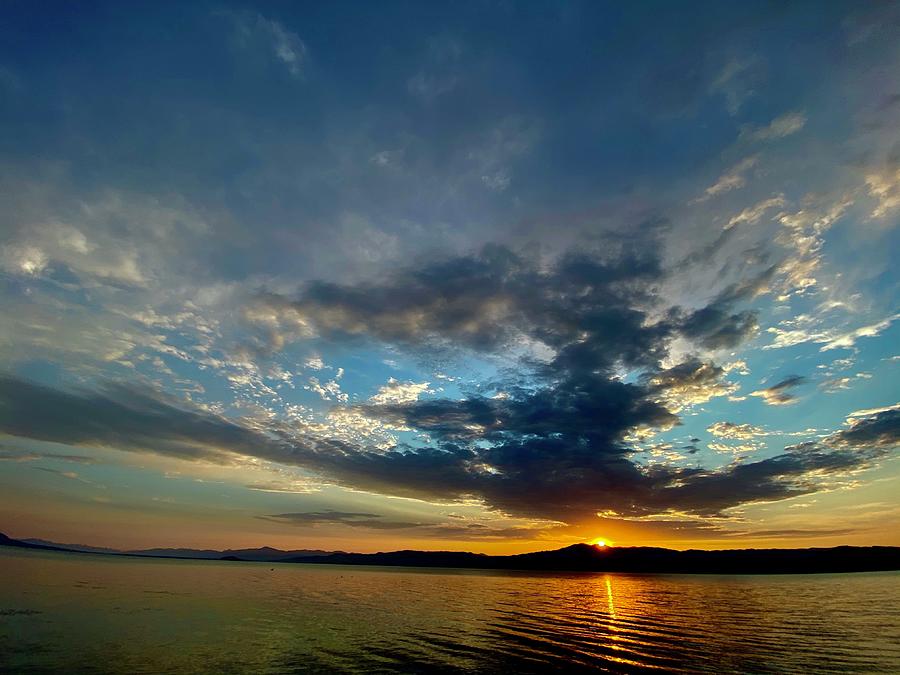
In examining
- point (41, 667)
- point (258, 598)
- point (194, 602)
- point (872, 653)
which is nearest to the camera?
point (41, 667)

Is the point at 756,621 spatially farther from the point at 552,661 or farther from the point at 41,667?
the point at 41,667

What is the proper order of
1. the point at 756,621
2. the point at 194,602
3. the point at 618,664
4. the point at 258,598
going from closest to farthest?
the point at 618,664, the point at 756,621, the point at 194,602, the point at 258,598

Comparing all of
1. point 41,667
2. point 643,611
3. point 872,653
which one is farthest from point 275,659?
point 643,611

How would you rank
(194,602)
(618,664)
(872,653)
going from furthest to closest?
(194,602)
(872,653)
(618,664)

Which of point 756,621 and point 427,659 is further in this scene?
point 756,621

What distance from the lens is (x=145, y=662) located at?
30.7 meters

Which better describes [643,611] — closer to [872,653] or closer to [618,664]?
[872,653]

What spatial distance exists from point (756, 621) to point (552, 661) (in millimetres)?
42536

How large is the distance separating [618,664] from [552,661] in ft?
16.3

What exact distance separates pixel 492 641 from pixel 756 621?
1614 inches

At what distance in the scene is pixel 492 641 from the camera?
4234cm

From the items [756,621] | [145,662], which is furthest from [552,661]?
[756,621]

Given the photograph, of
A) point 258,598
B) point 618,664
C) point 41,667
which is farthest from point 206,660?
point 258,598

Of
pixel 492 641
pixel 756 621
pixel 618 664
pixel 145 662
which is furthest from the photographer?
pixel 756 621
